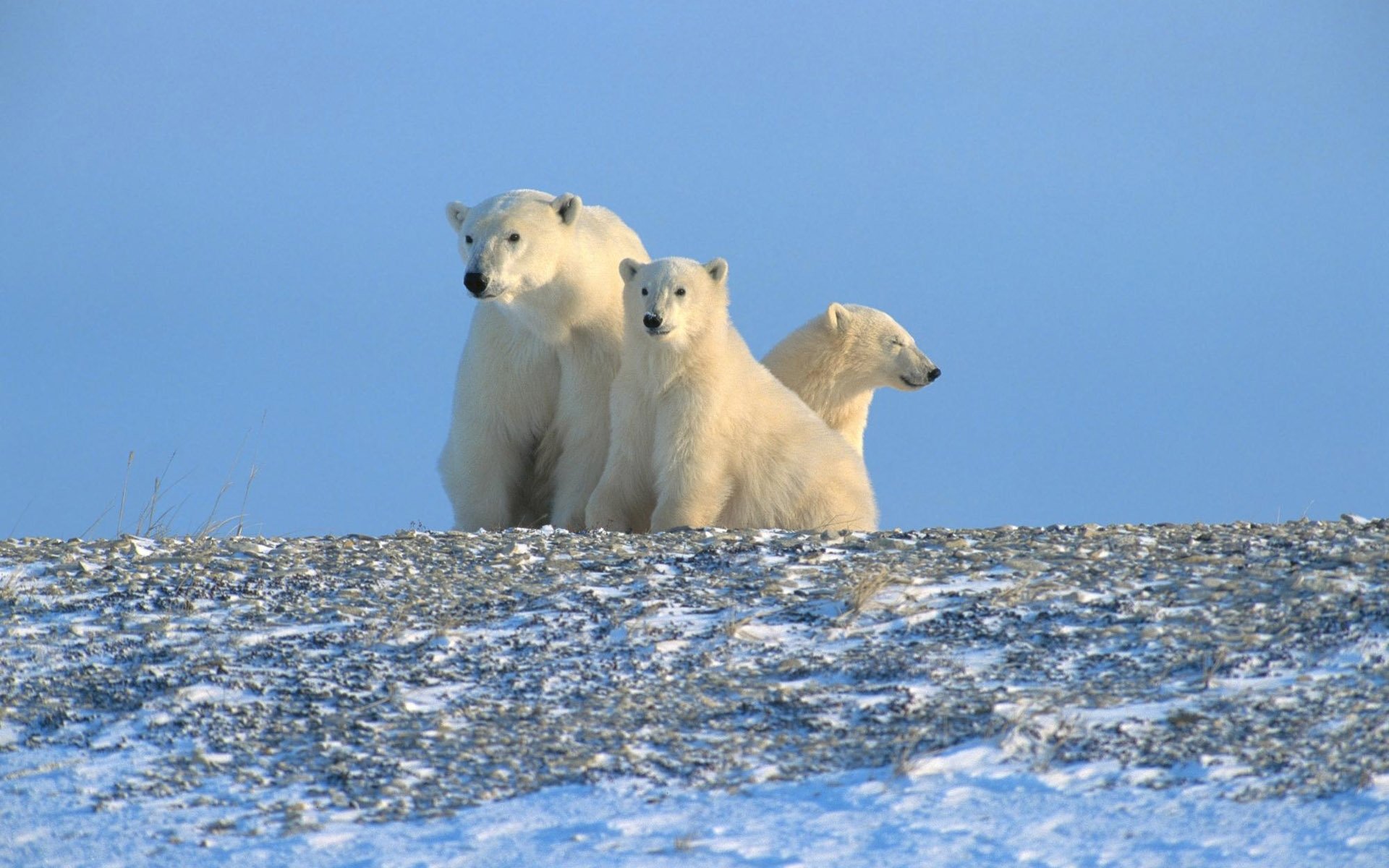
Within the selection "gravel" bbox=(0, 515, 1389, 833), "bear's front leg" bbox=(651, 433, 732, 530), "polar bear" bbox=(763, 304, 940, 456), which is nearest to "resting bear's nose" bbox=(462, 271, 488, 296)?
"bear's front leg" bbox=(651, 433, 732, 530)

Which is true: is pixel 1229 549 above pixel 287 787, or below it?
above

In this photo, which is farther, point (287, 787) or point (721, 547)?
point (721, 547)

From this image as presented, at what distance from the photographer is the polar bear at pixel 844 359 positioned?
9930 millimetres

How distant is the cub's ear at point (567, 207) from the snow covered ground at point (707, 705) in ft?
7.52

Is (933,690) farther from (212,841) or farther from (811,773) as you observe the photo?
(212,841)

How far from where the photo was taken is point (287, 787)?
3.96 meters

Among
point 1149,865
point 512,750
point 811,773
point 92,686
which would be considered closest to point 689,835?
point 811,773

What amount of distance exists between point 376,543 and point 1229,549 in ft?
11.3

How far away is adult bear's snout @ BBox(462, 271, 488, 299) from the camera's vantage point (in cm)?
732

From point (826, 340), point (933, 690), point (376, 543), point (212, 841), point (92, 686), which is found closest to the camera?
point (212, 841)

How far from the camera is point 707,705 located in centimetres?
433

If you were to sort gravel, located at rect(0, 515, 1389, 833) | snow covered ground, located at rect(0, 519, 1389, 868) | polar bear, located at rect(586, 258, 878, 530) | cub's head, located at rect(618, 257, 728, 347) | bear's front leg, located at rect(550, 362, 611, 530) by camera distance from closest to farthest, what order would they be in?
snow covered ground, located at rect(0, 519, 1389, 868) < gravel, located at rect(0, 515, 1389, 833) < cub's head, located at rect(618, 257, 728, 347) < polar bear, located at rect(586, 258, 878, 530) < bear's front leg, located at rect(550, 362, 611, 530)

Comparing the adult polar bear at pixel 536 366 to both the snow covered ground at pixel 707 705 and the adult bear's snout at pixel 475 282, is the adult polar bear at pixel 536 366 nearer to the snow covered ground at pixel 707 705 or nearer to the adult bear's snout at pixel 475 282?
the adult bear's snout at pixel 475 282

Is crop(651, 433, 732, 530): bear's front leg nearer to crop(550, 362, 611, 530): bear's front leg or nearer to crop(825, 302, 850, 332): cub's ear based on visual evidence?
crop(550, 362, 611, 530): bear's front leg
